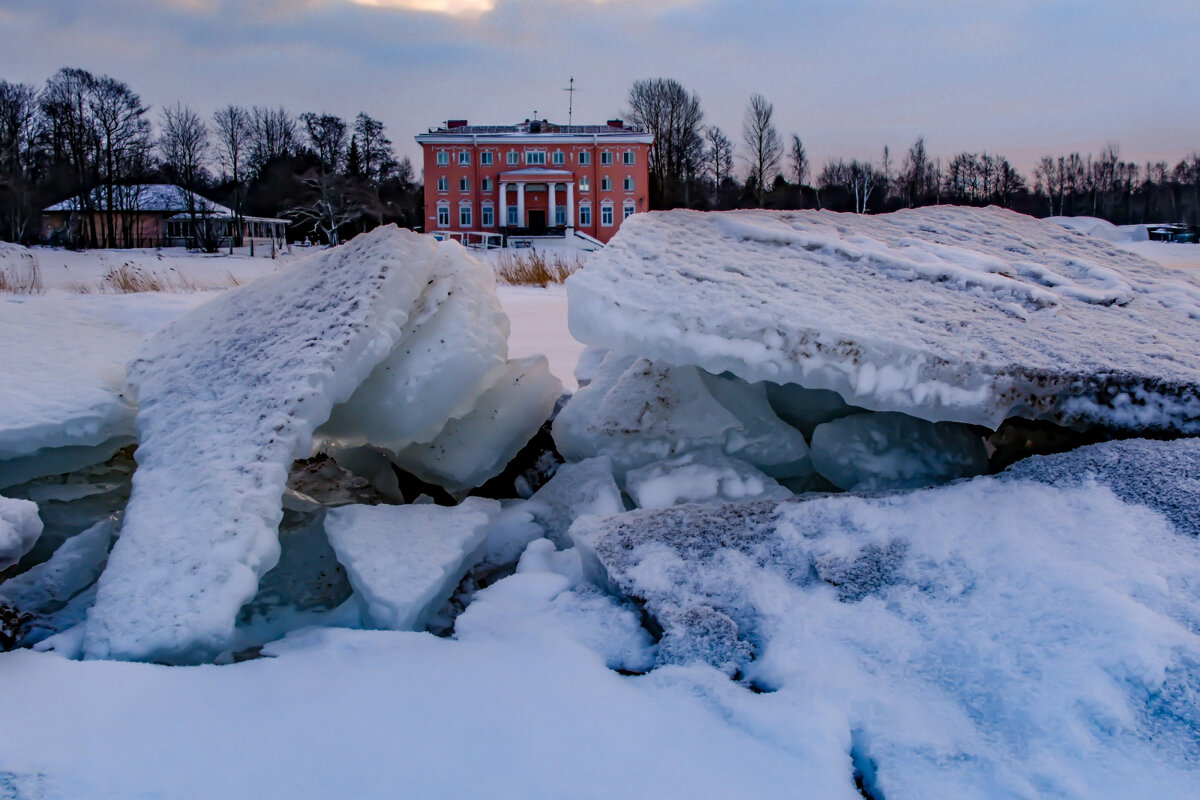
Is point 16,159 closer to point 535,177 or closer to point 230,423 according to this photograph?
point 535,177

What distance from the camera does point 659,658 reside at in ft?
4.87

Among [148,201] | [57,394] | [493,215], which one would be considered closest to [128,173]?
[148,201]

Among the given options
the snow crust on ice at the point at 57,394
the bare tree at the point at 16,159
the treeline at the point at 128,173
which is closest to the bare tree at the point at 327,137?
the treeline at the point at 128,173

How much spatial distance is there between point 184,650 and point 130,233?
46549 millimetres

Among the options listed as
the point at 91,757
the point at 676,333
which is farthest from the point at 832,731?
the point at 91,757

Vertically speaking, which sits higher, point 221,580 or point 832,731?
point 221,580

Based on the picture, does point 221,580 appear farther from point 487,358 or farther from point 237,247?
point 237,247

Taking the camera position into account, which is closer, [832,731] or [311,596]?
[832,731]

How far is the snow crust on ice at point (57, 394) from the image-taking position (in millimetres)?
2088

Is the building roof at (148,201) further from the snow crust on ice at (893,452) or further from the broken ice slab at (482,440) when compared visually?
the snow crust on ice at (893,452)

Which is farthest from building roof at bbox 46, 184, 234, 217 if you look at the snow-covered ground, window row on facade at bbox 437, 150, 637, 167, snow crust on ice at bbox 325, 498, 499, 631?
snow crust on ice at bbox 325, 498, 499, 631

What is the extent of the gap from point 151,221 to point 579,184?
25.2m

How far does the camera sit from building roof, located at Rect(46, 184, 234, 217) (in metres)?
40.7

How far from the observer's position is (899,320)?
2096 millimetres
